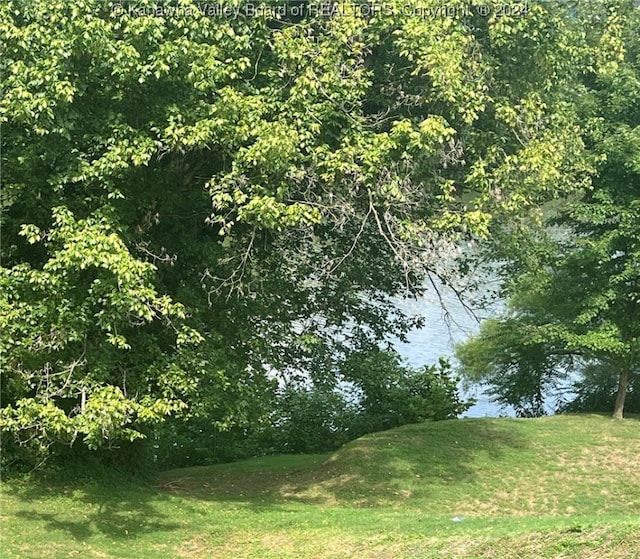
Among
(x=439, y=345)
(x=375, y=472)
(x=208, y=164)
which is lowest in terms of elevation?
(x=375, y=472)

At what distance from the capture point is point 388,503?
434 inches

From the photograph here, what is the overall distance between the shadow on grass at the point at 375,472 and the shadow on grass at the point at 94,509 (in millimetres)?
1114

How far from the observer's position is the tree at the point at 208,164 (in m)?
7.47

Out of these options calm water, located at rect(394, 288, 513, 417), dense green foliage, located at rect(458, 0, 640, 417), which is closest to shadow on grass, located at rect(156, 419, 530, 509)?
dense green foliage, located at rect(458, 0, 640, 417)

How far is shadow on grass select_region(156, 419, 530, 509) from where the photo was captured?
37.1 feet

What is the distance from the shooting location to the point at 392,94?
9062 mm

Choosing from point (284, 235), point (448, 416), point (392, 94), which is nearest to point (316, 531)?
point (284, 235)

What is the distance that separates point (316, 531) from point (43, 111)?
17.4 ft

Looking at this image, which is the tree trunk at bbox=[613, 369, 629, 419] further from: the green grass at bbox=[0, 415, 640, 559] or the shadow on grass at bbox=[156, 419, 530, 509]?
the shadow on grass at bbox=[156, 419, 530, 509]

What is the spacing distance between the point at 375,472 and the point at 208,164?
5826 millimetres

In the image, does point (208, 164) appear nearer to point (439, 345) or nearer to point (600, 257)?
point (600, 257)

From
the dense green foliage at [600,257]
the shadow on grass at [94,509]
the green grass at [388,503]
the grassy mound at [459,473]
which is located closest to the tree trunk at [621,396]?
the dense green foliage at [600,257]

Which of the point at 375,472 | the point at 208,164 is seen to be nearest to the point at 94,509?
the point at 208,164

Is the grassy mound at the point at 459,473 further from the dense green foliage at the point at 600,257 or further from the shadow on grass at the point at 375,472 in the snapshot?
the dense green foliage at the point at 600,257
